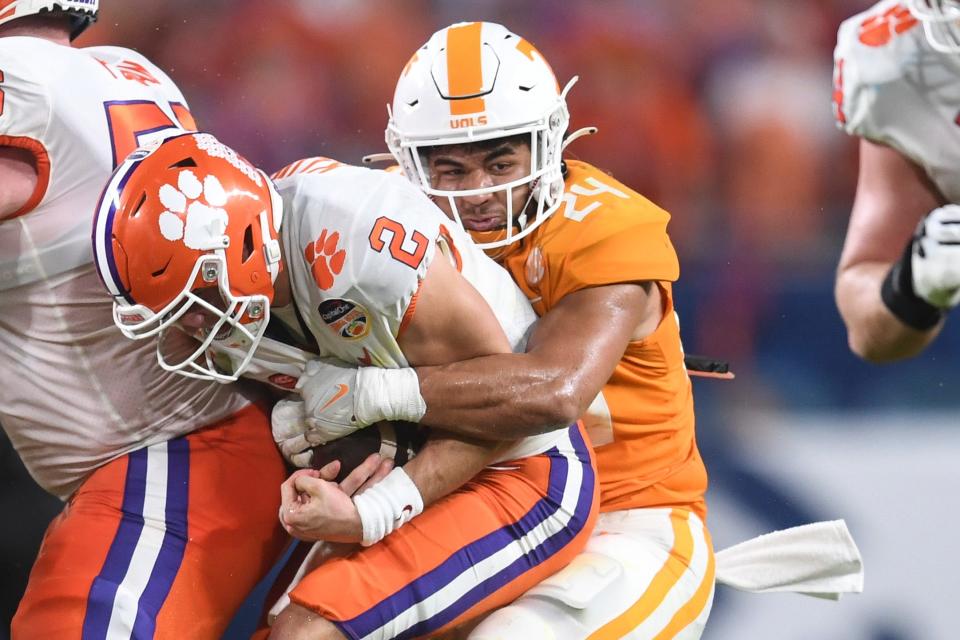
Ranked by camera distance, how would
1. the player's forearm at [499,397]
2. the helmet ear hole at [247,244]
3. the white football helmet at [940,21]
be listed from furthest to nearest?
the player's forearm at [499,397]
the helmet ear hole at [247,244]
the white football helmet at [940,21]

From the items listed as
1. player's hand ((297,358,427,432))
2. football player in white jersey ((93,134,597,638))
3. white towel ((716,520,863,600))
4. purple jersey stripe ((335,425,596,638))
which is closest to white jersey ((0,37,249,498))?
football player in white jersey ((93,134,597,638))

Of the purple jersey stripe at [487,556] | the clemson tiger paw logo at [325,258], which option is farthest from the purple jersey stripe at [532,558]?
the clemson tiger paw logo at [325,258]

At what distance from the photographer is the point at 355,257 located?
1.70 metres

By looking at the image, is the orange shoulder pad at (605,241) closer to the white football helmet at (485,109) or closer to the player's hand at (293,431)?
the white football helmet at (485,109)

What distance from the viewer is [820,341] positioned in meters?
2.30

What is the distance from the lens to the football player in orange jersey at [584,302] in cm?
191

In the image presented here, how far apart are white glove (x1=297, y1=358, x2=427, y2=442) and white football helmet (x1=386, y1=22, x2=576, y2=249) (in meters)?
0.40

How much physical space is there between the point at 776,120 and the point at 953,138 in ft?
2.56

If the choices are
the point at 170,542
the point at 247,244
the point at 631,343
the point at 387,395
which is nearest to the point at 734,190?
the point at 631,343

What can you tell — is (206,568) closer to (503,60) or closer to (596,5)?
(503,60)

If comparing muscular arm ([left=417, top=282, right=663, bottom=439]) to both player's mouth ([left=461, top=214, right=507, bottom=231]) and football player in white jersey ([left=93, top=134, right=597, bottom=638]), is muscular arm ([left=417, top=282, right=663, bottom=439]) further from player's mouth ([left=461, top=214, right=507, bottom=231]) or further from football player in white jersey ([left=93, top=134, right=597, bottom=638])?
player's mouth ([left=461, top=214, right=507, bottom=231])

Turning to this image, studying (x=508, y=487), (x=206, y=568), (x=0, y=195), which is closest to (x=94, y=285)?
(x=0, y=195)

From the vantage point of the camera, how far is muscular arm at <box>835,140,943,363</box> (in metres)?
1.70

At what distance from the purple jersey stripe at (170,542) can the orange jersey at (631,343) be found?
623 millimetres
